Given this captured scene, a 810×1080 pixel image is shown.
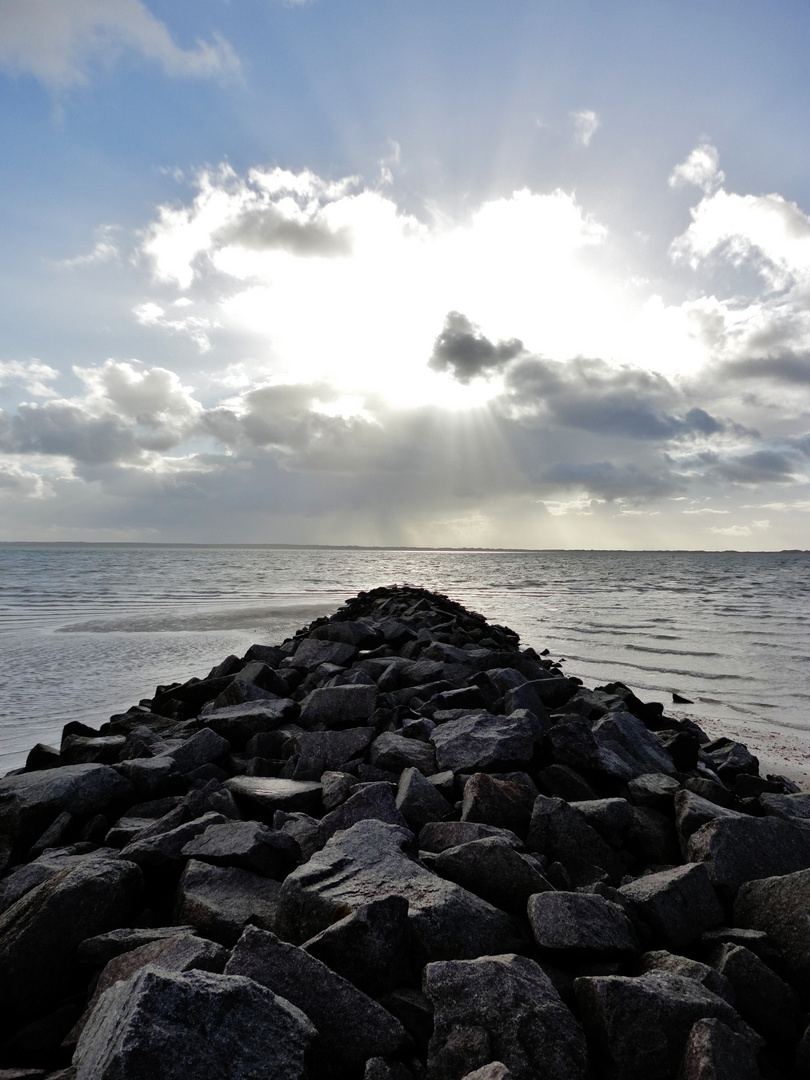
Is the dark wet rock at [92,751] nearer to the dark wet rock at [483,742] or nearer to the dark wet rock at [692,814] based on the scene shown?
the dark wet rock at [483,742]

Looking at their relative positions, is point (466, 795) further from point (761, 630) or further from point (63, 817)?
point (761, 630)

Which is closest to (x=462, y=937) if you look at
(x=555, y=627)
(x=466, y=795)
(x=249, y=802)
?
(x=466, y=795)

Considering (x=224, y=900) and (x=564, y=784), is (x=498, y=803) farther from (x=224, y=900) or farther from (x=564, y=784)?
(x=224, y=900)

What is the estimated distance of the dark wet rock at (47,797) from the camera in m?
3.42

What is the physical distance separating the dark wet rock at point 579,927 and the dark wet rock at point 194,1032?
0.88m

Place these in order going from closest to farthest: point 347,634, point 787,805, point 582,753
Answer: point 787,805 → point 582,753 → point 347,634

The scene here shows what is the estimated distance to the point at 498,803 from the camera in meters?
3.15

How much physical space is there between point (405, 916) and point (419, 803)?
113 cm

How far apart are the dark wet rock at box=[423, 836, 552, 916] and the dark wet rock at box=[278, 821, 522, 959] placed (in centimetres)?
14

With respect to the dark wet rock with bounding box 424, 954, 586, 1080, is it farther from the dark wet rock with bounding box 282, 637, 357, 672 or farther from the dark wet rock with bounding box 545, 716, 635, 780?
the dark wet rock with bounding box 282, 637, 357, 672

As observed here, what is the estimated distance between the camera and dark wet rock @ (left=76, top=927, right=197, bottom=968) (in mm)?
2246

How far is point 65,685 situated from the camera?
879 cm

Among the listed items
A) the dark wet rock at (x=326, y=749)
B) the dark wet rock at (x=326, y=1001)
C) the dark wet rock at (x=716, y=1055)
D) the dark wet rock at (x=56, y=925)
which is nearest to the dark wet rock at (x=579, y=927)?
the dark wet rock at (x=716, y=1055)

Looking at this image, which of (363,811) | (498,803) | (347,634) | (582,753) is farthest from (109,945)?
(347,634)
